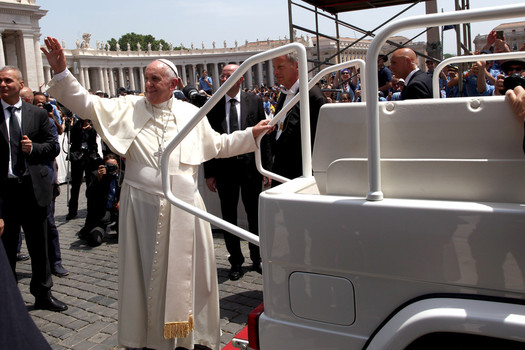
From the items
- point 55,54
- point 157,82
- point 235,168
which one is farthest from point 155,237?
point 235,168

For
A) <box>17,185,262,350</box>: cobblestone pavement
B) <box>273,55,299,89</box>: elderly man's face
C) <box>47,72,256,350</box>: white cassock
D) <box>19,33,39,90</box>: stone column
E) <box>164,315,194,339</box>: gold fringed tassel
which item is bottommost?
<box>17,185,262,350</box>: cobblestone pavement

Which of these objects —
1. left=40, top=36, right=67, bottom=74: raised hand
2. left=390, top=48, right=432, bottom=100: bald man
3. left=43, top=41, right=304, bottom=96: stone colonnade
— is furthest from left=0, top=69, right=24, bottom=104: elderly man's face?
left=43, top=41, right=304, bottom=96: stone colonnade

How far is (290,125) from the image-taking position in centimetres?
449

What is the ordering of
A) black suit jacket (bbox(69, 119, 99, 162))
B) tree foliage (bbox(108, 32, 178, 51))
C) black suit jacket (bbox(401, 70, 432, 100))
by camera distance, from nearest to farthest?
black suit jacket (bbox(401, 70, 432, 100))
black suit jacket (bbox(69, 119, 99, 162))
tree foliage (bbox(108, 32, 178, 51))

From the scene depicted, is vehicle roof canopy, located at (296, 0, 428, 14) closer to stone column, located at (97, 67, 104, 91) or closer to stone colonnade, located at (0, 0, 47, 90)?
stone colonnade, located at (0, 0, 47, 90)

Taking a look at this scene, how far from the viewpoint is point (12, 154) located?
4734mm

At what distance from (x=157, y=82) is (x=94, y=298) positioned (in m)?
2.58

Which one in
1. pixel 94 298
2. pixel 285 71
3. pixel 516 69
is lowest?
pixel 94 298

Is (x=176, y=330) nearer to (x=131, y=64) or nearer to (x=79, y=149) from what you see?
(x=79, y=149)

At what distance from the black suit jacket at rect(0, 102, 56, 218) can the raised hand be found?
5.62ft

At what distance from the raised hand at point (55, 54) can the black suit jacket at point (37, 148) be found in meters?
1.71

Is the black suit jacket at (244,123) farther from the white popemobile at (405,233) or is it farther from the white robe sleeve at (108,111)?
the white popemobile at (405,233)

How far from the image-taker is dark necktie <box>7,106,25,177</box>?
4.75m

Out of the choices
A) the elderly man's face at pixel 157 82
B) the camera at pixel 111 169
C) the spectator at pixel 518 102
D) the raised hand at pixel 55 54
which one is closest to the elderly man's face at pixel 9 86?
the raised hand at pixel 55 54
